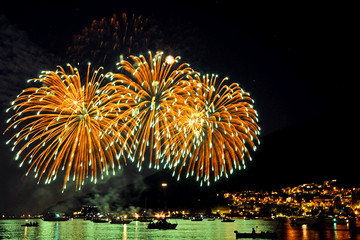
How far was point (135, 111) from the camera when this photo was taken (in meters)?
35.1

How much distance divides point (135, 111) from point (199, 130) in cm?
681

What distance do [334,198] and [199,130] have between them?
136 metres

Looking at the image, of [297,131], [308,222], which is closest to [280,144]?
[297,131]

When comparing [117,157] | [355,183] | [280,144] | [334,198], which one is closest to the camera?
[117,157]

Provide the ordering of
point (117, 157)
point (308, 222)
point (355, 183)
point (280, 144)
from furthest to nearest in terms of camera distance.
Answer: point (280, 144) < point (355, 183) < point (308, 222) < point (117, 157)

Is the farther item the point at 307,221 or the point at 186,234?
the point at 307,221

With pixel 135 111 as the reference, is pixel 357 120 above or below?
above

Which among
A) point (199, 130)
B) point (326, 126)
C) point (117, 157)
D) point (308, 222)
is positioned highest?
point (326, 126)

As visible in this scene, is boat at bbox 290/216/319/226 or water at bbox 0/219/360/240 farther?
boat at bbox 290/216/319/226

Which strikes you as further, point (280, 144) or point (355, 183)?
point (280, 144)

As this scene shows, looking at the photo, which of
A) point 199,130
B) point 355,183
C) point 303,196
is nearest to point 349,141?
point 355,183

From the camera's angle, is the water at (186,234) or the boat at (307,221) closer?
the water at (186,234)

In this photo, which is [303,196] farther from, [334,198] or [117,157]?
[117,157]

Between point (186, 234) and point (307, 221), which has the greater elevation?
point (307, 221)
